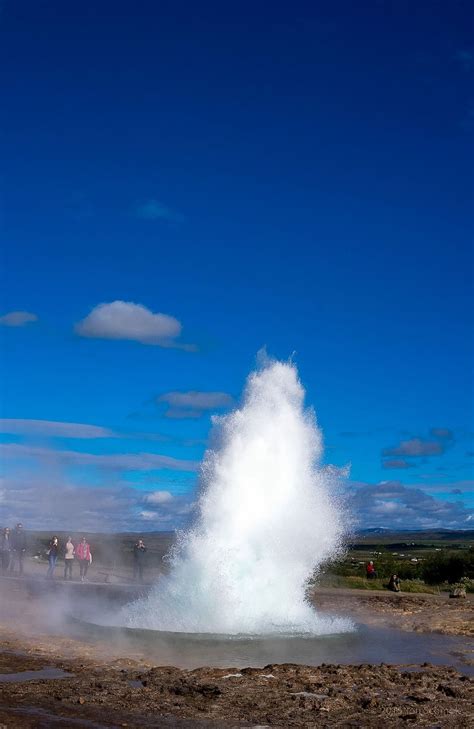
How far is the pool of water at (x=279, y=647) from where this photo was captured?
12953 mm

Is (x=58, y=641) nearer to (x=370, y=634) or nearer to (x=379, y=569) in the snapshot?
(x=370, y=634)

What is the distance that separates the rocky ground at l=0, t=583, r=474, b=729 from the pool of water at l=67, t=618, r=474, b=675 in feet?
2.94

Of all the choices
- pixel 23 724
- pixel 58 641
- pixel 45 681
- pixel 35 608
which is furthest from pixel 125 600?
pixel 23 724

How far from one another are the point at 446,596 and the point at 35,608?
12896 millimetres

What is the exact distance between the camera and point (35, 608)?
18203 millimetres

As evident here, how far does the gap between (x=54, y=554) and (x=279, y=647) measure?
1280 cm

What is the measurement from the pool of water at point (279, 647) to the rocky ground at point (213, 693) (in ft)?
2.94

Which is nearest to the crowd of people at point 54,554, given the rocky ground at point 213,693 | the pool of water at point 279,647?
the pool of water at point 279,647

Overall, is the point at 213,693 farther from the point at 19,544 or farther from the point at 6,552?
the point at 6,552

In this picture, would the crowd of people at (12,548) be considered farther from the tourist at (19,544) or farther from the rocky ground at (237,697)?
the rocky ground at (237,697)

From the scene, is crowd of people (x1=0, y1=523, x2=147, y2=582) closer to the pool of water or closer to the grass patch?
the grass patch

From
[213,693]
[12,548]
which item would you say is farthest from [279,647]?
[12,548]

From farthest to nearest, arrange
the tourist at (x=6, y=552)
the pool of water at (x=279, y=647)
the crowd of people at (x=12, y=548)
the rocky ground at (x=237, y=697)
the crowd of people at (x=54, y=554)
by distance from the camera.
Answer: the tourist at (x=6, y=552), the crowd of people at (x=12, y=548), the crowd of people at (x=54, y=554), the pool of water at (x=279, y=647), the rocky ground at (x=237, y=697)

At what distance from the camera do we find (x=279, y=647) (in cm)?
1441
